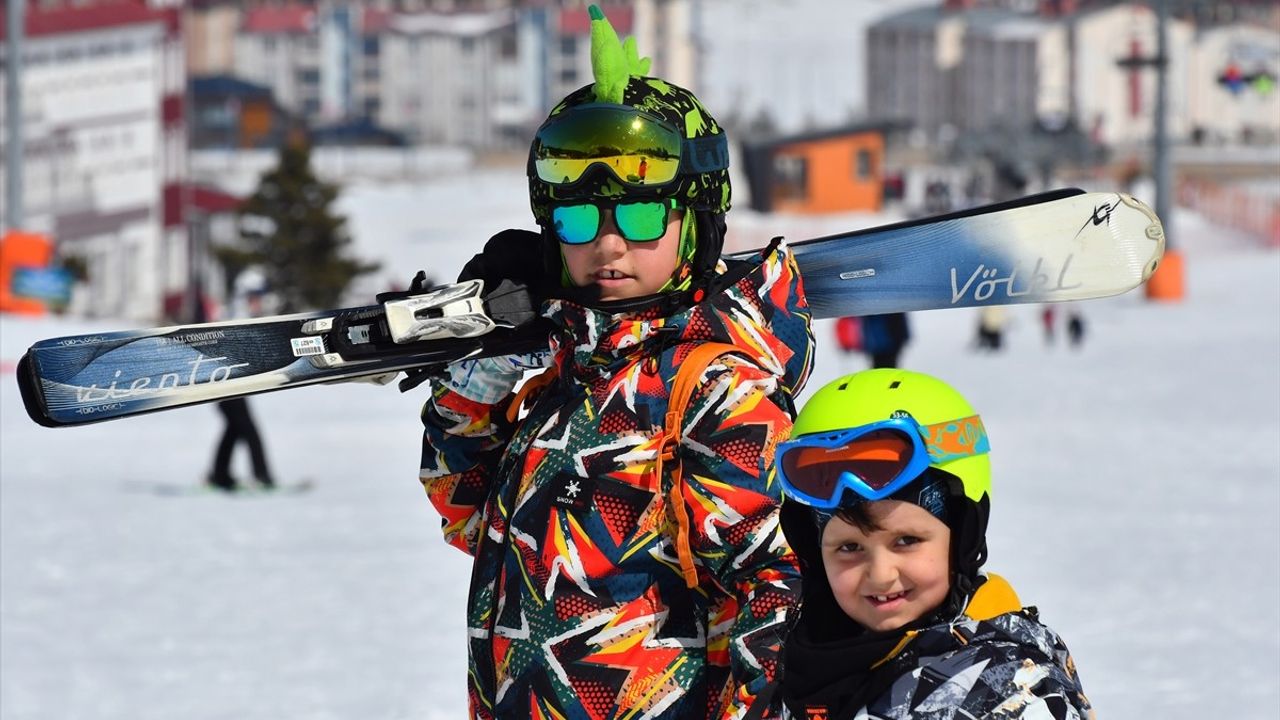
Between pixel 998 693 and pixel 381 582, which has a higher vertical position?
pixel 998 693

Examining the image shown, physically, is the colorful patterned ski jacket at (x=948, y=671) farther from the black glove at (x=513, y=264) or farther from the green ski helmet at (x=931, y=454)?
the black glove at (x=513, y=264)

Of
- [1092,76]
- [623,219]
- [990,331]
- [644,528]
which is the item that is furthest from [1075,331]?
[1092,76]

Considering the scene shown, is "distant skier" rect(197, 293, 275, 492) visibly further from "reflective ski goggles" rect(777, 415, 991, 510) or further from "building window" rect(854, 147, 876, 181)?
"building window" rect(854, 147, 876, 181)

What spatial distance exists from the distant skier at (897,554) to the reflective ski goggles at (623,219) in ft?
1.45

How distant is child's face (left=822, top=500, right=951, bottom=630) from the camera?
7.33 ft

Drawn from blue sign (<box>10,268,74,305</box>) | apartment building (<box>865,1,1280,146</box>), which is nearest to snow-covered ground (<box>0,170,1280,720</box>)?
blue sign (<box>10,268,74,305</box>)

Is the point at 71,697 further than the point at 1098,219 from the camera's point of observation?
Yes

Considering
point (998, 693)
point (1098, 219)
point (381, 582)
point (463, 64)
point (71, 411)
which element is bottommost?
point (381, 582)

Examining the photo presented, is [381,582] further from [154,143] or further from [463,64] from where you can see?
[463,64]

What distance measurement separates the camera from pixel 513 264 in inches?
110

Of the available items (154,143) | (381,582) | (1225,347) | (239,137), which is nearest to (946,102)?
(239,137)

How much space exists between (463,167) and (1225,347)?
67.9 meters

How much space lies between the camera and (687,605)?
256cm

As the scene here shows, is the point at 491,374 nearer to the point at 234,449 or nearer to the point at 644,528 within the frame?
the point at 644,528
